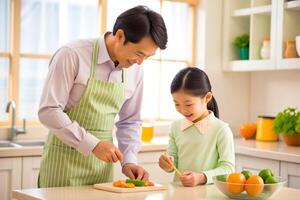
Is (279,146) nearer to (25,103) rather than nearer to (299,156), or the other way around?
(299,156)

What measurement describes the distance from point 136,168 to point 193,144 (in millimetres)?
286

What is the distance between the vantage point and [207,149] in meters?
2.52

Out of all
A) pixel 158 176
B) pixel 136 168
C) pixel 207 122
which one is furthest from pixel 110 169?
pixel 158 176

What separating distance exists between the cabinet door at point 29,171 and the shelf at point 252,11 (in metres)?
2.04

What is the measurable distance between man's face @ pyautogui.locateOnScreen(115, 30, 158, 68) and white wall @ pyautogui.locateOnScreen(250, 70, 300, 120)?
92.8 inches

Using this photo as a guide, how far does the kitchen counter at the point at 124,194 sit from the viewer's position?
6.68ft

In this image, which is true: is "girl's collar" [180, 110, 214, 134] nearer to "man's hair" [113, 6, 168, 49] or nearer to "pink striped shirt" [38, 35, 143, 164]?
"pink striped shirt" [38, 35, 143, 164]

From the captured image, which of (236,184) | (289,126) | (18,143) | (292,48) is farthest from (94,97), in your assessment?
(292,48)

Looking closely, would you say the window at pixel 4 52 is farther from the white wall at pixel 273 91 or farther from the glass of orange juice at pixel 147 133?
the white wall at pixel 273 91

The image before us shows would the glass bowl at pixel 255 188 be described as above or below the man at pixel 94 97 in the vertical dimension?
below

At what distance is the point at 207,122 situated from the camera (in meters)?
2.56

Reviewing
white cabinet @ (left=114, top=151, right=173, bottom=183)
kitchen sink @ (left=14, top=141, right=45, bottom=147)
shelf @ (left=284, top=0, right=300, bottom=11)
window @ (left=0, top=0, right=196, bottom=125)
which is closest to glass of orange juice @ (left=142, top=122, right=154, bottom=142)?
white cabinet @ (left=114, top=151, right=173, bottom=183)

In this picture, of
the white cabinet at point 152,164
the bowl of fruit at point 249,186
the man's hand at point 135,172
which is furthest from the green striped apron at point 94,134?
the white cabinet at point 152,164

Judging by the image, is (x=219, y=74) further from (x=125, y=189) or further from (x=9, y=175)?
(x=125, y=189)
